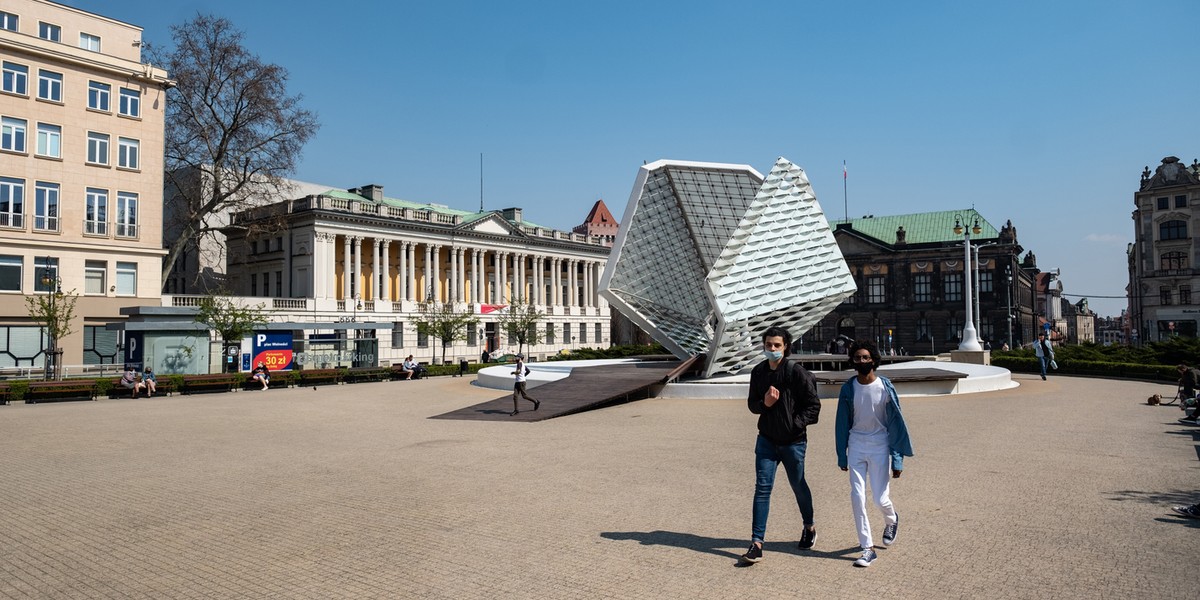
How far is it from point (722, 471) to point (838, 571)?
17.4 feet

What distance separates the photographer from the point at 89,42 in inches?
1871

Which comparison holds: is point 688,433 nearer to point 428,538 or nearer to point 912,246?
point 428,538

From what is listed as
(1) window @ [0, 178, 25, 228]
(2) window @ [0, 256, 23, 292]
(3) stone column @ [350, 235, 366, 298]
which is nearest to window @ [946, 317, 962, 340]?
(3) stone column @ [350, 235, 366, 298]

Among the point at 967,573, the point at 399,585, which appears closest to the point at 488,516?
the point at 399,585

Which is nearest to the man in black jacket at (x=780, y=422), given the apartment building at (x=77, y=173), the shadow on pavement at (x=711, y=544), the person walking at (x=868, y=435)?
the shadow on pavement at (x=711, y=544)

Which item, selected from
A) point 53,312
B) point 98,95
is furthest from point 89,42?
point 53,312

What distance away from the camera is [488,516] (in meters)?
9.41

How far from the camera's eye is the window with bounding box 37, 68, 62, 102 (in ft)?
146

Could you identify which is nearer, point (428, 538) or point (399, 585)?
point (399, 585)

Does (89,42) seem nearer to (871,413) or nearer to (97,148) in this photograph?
(97,148)

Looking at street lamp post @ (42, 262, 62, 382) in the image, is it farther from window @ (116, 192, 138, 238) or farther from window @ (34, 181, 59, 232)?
window @ (116, 192, 138, 238)

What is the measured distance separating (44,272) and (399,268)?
34.2 m

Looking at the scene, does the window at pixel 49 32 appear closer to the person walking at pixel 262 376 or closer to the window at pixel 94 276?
the window at pixel 94 276

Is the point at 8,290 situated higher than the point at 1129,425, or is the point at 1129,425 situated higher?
the point at 8,290
